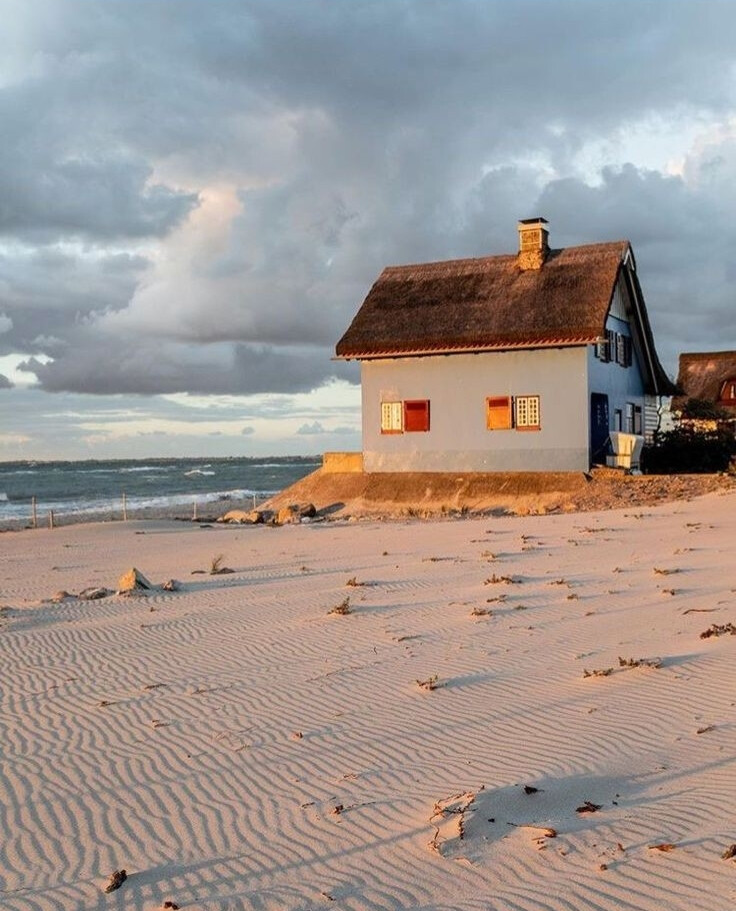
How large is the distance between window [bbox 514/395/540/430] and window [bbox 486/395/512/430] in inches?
10.2

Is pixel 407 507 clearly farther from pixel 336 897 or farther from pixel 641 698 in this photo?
pixel 336 897

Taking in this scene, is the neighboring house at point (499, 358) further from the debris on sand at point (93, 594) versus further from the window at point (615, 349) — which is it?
the debris on sand at point (93, 594)

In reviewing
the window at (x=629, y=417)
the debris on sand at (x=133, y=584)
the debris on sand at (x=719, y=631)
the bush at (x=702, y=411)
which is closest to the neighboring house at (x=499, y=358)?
the window at (x=629, y=417)

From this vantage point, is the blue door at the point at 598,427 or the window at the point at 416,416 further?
the window at the point at 416,416

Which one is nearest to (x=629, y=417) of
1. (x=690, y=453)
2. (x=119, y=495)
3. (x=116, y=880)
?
(x=690, y=453)

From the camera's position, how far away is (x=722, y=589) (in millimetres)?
13148

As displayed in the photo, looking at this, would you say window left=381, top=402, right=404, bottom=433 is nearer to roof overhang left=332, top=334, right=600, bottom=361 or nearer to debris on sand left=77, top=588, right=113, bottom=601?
roof overhang left=332, top=334, right=600, bottom=361

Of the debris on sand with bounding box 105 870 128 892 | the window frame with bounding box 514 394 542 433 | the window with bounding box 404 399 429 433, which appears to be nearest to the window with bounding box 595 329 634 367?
the window frame with bounding box 514 394 542 433

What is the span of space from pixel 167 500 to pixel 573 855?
181 ft

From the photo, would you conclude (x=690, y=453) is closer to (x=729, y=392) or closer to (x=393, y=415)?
(x=393, y=415)

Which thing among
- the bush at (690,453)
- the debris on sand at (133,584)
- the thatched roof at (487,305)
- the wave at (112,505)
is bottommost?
the wave at (112,505)

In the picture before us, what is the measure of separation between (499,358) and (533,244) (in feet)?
14.6

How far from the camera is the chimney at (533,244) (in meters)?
32.5

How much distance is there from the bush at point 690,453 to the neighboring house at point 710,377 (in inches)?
683
